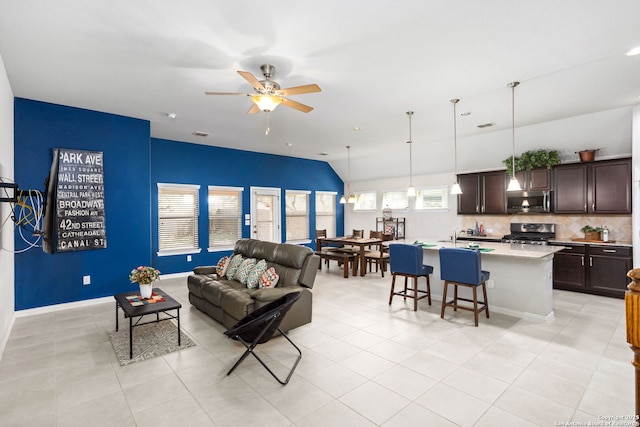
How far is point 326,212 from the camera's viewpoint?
33.4 feet

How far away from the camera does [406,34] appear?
290 cm

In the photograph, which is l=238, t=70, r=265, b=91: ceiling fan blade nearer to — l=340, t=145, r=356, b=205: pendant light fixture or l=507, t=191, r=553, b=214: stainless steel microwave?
l=340, t=145, r=356, b=205: pendant light fixture

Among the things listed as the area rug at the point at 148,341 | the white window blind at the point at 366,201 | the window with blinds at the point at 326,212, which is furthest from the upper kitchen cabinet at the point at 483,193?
the area rug at the point at 148,341

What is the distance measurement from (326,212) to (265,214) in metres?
2.28

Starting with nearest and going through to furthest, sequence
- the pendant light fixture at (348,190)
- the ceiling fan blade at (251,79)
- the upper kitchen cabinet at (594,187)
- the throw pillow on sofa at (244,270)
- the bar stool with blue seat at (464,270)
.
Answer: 1. the ceiling fan blade at (251,79)
2. the bar stool with blue seat at (464,270)
3. the throw pillow on sofa at (244,270)
4. the upper kitchen cabinet at (594,187)
5. the pendant light fixture at (348,190)

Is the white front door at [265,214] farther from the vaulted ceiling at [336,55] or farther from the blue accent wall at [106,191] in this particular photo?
the vaulted ceiling at [336,55]

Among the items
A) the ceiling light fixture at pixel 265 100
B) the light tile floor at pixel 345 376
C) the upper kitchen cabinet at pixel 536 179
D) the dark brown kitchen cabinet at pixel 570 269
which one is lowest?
the light tile floor at pixel 345 376

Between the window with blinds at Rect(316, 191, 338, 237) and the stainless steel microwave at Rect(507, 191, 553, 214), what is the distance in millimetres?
5069

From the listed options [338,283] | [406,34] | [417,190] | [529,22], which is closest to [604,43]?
[529,22]

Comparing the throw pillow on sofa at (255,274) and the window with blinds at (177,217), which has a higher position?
the window with blinds at (177,217)

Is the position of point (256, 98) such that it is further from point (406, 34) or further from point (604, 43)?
point (604, 43)

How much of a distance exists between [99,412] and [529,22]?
4.57m

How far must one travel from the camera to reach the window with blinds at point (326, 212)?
9.93m

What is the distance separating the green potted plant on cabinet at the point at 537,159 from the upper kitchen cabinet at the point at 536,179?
0.34 ft
